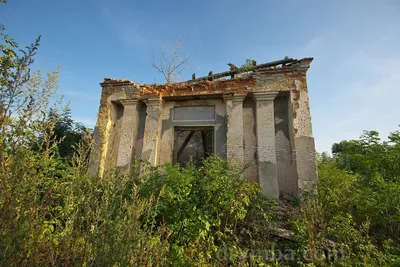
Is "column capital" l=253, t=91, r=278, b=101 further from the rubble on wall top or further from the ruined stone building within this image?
the rubble on wall top

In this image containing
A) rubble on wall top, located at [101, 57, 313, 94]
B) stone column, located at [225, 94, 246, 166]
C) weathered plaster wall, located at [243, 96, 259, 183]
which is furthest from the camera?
rubble on wall top, located at [101, 57, 313, 94]

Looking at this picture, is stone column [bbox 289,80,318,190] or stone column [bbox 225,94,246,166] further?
stone column [bbox 225,94,246,166]

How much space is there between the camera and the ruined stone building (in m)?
6.13

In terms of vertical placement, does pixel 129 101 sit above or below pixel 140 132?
above

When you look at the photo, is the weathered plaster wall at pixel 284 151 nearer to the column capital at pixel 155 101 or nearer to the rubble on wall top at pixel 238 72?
the rubble on wall top at pixel 238 72

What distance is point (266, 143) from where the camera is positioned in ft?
20.9

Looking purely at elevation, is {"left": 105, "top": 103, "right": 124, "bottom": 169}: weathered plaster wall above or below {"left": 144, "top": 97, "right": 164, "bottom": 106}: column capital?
below

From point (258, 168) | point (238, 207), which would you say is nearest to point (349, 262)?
point (238, 207)

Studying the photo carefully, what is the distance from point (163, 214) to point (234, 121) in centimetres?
359

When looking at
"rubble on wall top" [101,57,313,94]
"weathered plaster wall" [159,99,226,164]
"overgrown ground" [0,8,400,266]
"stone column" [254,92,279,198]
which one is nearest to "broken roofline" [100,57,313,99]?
"rubble on wall top" [101,57,313,94]

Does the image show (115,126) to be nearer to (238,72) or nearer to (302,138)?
(238,72)

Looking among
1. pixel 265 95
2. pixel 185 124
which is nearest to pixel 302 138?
pixel 265 95

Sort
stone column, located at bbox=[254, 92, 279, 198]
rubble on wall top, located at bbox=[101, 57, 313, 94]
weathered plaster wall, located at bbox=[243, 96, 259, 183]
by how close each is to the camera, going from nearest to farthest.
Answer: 1. stone column, located at bbox=[254, 92, 279, 198]
2. weathered plaster wall, located at bbox=[243, 96, 259, 183]
3. rubble on wall top, located at bbox=[101, 57, 313, 94]

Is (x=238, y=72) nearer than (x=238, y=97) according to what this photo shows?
No
